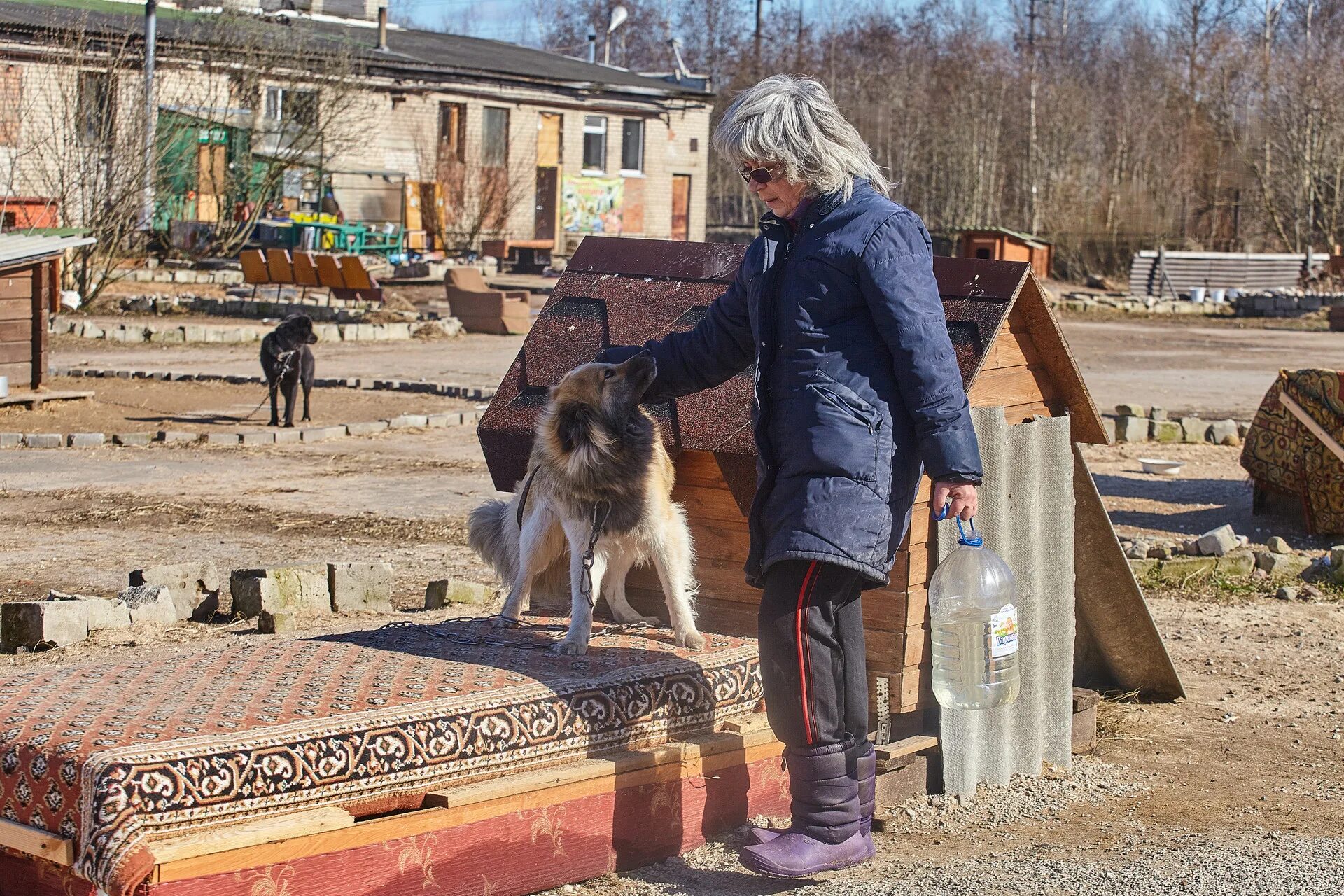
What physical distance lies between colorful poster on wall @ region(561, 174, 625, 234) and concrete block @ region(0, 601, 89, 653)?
1478 inches

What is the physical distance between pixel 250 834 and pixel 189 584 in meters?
4.12

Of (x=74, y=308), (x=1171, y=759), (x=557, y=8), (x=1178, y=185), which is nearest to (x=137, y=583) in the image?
(x=1171, y=759)

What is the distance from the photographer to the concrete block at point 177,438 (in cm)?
1285

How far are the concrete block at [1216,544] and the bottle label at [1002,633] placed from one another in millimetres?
5017

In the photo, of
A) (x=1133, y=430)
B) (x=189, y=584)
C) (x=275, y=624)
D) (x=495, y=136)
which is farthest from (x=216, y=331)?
(x=495, y=136)

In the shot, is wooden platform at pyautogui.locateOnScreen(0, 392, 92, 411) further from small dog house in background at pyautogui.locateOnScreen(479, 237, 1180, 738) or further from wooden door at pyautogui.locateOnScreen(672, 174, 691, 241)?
wooden door at pyautogui.locateOnScreen(672, 174, 691, 241)

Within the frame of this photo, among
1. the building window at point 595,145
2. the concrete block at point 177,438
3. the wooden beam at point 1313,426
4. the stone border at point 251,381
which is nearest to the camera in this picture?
the wooden beam at point 1313,426

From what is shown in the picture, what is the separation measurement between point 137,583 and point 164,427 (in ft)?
21.8

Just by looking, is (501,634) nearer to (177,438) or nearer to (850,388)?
(850,388)

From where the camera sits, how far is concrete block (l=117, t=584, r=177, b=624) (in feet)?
22.4

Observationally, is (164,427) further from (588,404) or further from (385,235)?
(385,235)

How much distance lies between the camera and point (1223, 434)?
14.8 meters

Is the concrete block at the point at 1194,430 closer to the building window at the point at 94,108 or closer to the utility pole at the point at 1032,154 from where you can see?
the building window at the point at 94,108

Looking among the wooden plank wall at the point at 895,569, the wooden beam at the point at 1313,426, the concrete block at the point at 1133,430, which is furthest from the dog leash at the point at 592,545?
the concrete block at the point at 1133,430
